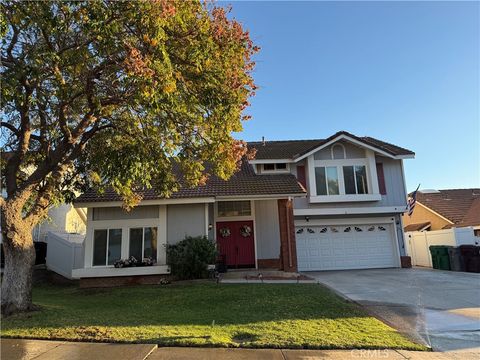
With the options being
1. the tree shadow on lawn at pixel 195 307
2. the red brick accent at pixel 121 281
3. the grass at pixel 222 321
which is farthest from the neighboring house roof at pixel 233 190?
the grass at pixel 222 321

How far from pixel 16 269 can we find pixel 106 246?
6959 millimetres

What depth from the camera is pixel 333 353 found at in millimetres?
6438

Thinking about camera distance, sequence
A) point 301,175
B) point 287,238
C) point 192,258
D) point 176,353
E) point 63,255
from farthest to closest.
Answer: point 301,175 < point 63,255 < point 287,238 < point 192,258 < point 176,353

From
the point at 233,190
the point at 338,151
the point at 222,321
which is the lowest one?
the point at 222,321

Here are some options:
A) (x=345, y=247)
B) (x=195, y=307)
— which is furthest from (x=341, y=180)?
(x=195, y=307)

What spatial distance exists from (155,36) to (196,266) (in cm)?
944

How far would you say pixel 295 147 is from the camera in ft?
78.6

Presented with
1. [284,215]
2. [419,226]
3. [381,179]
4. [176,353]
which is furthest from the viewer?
[419,226]

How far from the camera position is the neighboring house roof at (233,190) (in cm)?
1627

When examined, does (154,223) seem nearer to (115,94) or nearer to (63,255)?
(63,255)

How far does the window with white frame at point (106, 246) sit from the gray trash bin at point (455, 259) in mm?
16223

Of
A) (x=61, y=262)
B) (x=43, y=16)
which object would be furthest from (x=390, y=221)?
(x=43, y=16)

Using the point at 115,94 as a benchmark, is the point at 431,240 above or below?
below

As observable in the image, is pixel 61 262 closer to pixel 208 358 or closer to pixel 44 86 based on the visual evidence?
pixel 44 86
